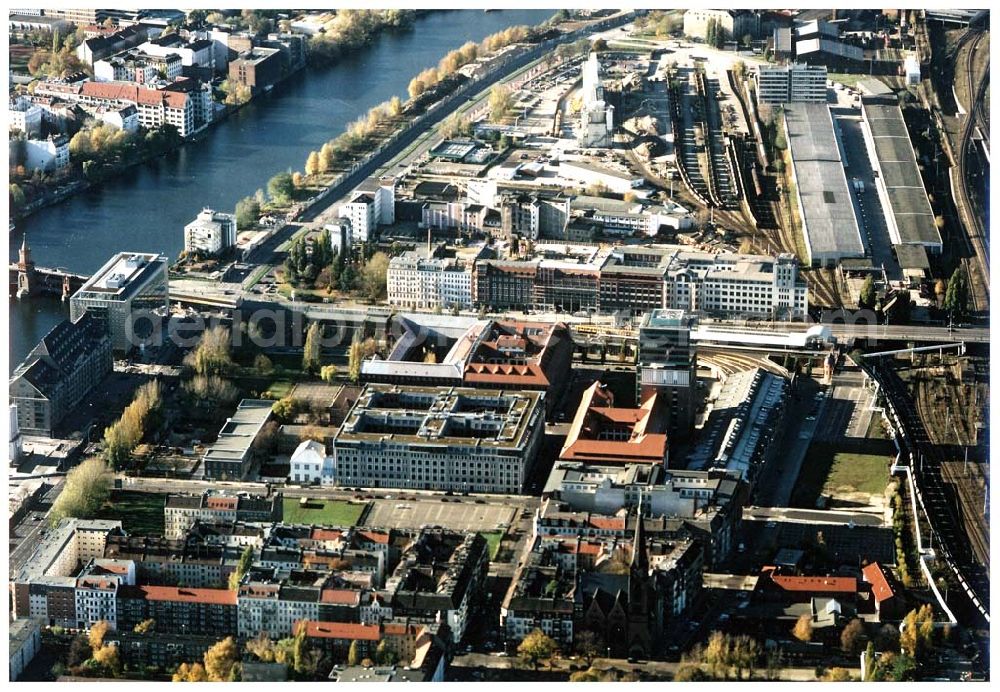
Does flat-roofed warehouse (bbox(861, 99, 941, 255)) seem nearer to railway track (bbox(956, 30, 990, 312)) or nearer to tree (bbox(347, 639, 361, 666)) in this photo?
railway track (bbox(956, 30, 990, 312))

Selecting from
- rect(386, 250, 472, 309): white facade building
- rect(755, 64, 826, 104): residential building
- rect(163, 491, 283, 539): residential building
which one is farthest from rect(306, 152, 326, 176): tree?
rect(163, 491, 283, 539): residential building

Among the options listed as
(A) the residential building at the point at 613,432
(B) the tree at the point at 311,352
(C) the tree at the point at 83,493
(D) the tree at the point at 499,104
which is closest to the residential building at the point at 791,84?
(D) the tree at the point at 499,104

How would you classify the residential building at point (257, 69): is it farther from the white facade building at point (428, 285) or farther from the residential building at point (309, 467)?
the residential building at point (309, 467)

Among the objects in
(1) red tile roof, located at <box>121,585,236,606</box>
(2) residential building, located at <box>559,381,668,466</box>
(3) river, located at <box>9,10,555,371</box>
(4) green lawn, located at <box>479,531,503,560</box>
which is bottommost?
(3) river, located at <box>9,10,555,371</box>

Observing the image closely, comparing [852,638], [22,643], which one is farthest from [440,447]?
[22,643]

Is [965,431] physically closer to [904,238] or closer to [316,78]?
[904,238]
